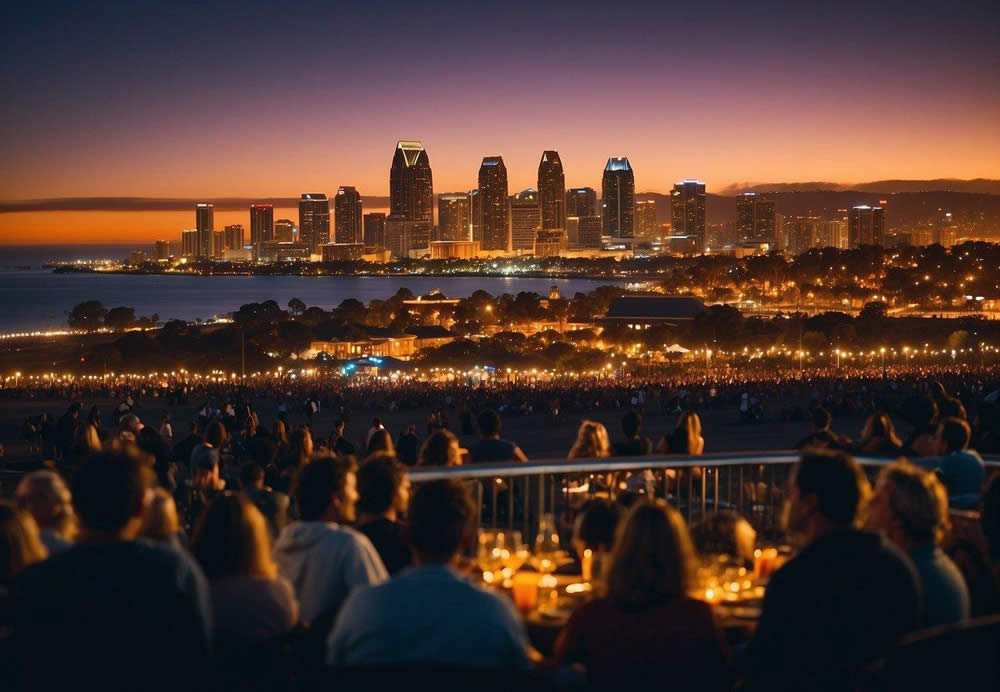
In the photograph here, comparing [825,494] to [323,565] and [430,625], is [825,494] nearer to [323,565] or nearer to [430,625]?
[430,625]

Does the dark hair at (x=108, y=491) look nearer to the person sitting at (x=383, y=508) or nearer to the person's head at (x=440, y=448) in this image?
the person sitting at (x=383, y=508)

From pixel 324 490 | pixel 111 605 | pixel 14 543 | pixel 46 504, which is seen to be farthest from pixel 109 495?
pixel 46 504

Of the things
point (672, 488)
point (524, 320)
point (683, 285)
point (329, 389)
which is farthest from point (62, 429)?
point (683, 285)

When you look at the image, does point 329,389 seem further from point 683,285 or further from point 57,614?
point 683,285

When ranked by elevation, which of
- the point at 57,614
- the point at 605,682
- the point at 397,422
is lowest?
the point at 397,422

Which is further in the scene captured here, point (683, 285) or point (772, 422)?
point (683, 285)

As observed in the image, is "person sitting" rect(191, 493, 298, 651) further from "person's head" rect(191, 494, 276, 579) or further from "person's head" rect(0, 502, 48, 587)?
"person's head" rect(0, 502, 48, 587)
